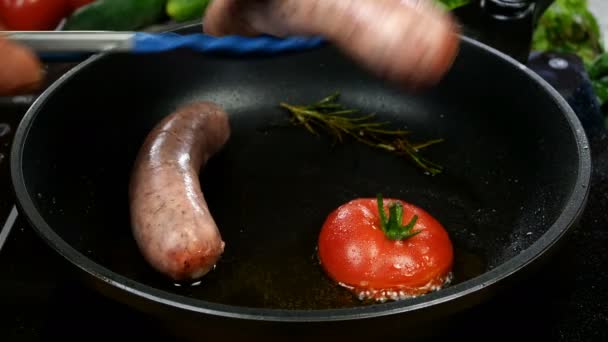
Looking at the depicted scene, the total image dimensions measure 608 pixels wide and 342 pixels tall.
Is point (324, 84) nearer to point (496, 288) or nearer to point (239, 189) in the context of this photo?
point (239, 189)

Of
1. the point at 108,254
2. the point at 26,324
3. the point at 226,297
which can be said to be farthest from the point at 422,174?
the point at 26,324

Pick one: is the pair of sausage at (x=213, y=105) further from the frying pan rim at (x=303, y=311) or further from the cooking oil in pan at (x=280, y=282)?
the frying pan rim at (x=303, y=311)

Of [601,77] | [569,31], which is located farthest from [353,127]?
[569,31]

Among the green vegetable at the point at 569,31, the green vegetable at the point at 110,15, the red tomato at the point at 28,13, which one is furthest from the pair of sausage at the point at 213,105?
the green vegetable at the point at 569,31

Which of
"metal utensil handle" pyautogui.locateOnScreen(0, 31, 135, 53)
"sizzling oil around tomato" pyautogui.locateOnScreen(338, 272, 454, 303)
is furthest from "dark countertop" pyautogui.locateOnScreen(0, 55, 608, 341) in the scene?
"metal utensil handle" pyautogui.locateOnScreen(0, 31, 135, 53)

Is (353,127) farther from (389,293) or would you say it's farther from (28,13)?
(28,13)
